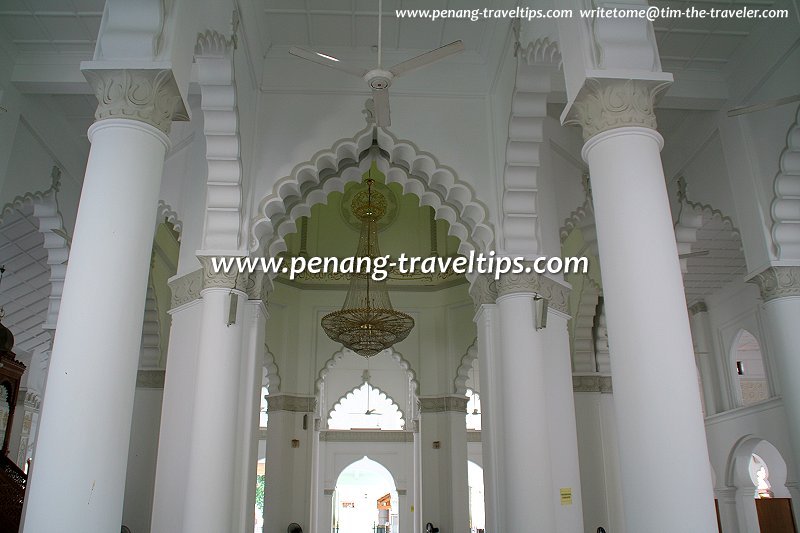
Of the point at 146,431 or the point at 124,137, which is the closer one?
the point at 124,137

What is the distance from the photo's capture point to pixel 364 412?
15.9m

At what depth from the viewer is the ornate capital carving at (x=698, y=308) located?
9922 mm

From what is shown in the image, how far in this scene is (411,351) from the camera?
31.3 feet

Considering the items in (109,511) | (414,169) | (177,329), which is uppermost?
(414,169)

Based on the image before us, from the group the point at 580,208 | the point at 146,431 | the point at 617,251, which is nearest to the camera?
the point at 617,251

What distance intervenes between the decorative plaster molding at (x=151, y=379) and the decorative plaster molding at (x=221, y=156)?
339 centimetres

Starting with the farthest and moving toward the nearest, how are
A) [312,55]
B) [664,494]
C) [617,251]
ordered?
1. [312,55]
2. [617,251]
3. [664,494]

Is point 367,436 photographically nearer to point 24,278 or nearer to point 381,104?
point 24,278

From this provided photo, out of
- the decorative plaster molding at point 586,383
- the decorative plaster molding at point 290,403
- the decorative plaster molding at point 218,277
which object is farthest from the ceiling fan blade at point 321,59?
the decorative plaster molding at point 290,403

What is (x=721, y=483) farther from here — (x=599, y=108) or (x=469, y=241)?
(x=599, y=108)

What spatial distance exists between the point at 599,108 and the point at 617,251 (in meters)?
0.72

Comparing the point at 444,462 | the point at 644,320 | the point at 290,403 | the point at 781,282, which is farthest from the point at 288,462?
the point at 644,320

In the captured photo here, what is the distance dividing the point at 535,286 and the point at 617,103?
2087 mm

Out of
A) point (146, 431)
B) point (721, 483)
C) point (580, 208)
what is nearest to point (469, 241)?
point (580, 208)
